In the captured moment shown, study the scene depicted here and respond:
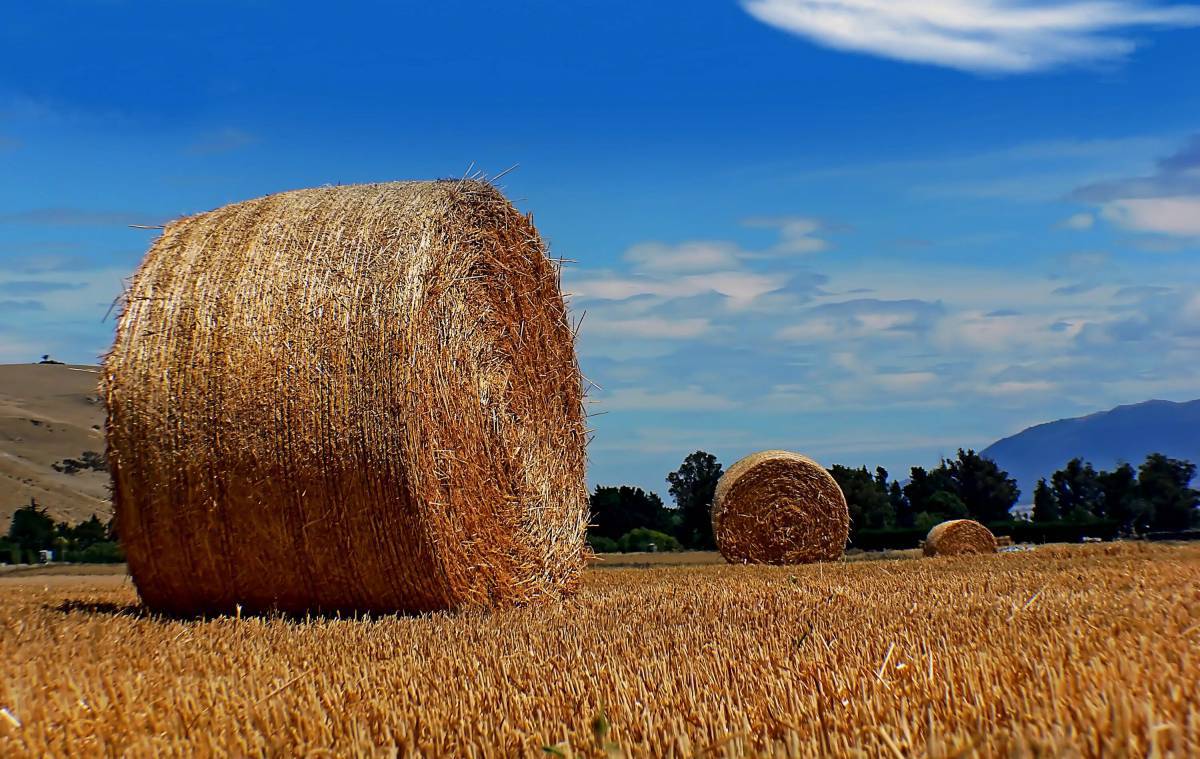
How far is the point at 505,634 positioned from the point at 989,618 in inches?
88.8

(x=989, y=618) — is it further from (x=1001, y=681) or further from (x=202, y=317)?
(x=202, y=317)

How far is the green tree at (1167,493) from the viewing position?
42.0 m

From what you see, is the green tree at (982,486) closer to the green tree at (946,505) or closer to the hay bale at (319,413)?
the green tree at (946,505)

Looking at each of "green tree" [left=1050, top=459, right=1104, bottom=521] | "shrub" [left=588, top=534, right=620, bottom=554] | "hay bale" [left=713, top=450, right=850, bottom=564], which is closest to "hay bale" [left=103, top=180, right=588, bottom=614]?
"hay bale" [left=713, top=450, right=850, bottom=564]

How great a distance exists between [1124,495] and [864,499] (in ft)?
56.6

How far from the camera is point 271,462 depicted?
6719mm

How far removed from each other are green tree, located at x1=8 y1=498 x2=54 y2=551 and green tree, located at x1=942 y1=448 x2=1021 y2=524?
102 feet

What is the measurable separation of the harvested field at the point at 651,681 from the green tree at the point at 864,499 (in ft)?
82.4

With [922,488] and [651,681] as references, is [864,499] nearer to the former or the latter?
[922,488]

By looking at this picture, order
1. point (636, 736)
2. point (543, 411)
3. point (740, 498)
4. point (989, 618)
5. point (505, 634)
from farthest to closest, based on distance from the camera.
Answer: point (740, 498) → point (543, 411) → point (505, 634) → point (989, 618) → point (636, 736)

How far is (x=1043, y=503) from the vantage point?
1688 inches

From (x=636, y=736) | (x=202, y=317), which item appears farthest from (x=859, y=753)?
(x=202, y=317)

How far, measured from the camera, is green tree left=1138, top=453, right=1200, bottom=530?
4203 cm

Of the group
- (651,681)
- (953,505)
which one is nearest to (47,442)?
(953,505)
